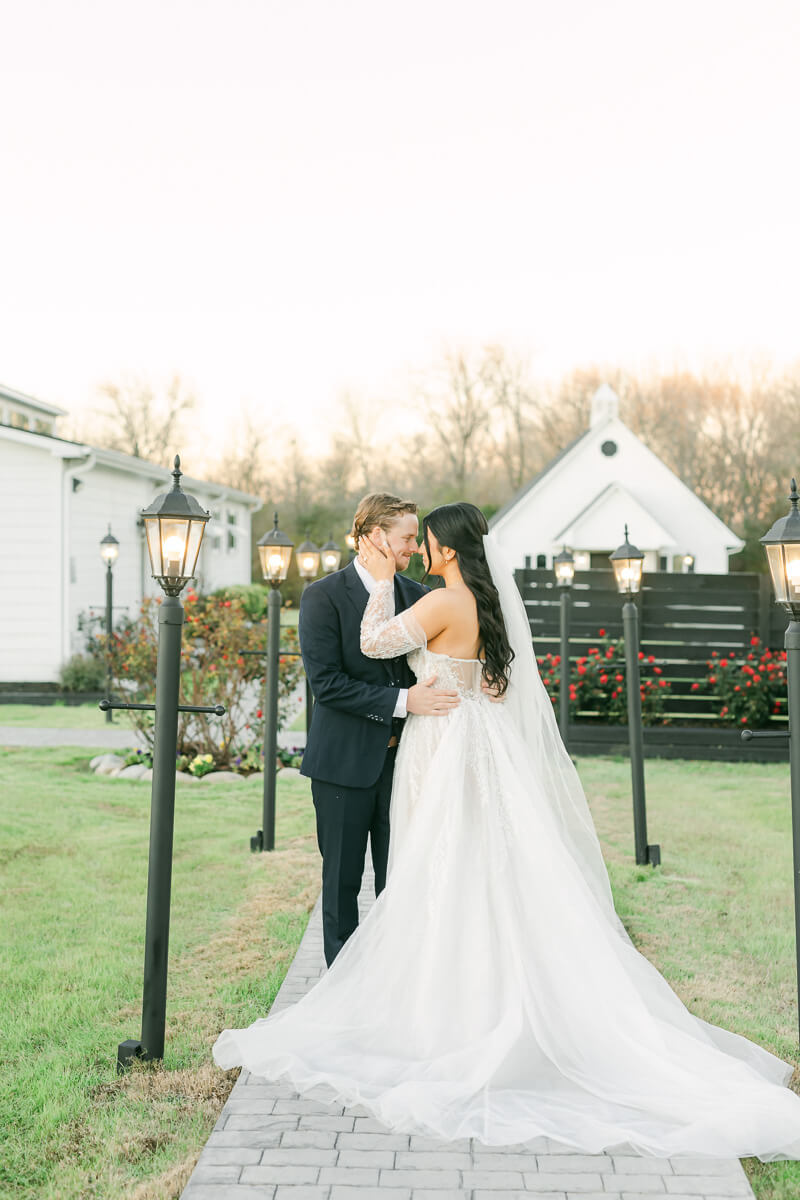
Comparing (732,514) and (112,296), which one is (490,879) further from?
(732,514)

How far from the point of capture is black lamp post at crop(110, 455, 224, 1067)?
4.22m

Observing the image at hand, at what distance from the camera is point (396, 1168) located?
318 cm

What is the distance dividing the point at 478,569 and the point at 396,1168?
7.53 feet

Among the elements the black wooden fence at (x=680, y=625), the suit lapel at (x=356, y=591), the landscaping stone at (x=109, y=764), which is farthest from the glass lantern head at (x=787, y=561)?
the black wooden fence at (x=680, y=625)

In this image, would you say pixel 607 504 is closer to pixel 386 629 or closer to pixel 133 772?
pixel 133 772

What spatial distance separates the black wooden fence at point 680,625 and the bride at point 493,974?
10.2 m

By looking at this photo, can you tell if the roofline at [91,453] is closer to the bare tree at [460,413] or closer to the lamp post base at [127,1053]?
the lamp post base at [127,1053]

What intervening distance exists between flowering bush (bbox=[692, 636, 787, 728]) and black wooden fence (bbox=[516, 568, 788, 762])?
0.55 feet

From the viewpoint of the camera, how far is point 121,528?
75.9ft

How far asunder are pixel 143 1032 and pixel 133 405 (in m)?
47.1

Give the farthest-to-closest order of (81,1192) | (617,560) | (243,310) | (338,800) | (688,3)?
(243,310) < (688,3) < (617,560) < (338,800) < (81,1192)

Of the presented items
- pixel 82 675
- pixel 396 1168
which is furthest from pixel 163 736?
pixel 82 675

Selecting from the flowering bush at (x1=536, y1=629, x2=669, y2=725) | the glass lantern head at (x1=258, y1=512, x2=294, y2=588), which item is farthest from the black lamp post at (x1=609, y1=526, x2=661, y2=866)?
the flowering bush at (x1=536, y1=629, x2=669, y2=725)

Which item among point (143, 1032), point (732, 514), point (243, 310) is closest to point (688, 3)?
point (143, 1032)
